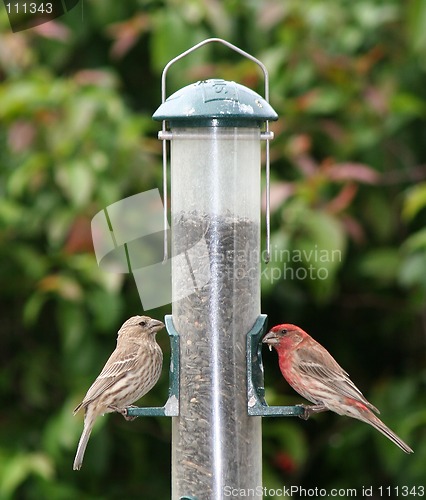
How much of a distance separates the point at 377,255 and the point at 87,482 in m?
2.35

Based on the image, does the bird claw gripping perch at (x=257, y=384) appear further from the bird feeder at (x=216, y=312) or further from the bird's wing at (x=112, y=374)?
the bird's wing at (x=112, y=374)

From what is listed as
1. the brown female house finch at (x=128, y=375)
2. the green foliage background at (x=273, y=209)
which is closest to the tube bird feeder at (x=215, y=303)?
the brown female house finch at (x=128, y=375)

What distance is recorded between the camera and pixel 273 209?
738 centimetres

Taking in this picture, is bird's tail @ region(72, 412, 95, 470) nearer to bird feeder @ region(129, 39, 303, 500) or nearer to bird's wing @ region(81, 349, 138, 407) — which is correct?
bird's wing @ region(81, 349, 138, 407)

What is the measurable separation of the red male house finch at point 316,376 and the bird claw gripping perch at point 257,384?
0.30 ft

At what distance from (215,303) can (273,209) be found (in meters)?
1.97

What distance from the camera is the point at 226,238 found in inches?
216

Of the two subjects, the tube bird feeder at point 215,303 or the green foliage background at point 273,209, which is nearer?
the tube bird feeder at point 215,303

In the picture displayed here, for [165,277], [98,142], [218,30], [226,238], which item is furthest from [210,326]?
[218,30]

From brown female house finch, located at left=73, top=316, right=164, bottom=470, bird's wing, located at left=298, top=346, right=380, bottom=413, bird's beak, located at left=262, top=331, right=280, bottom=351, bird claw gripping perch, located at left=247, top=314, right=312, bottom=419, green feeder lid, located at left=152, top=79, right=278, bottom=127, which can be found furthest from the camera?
bird's wing, located at left=298, top=346, right=380, bottom=413

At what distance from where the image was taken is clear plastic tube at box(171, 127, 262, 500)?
541cm

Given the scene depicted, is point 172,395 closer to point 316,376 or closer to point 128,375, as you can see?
point 128,375

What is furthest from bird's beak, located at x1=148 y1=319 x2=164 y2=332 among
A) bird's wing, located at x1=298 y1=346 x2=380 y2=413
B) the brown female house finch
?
bird's wing, located at x1=298 y1=346 x2=380 y2=413

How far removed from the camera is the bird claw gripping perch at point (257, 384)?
5.34 meters
